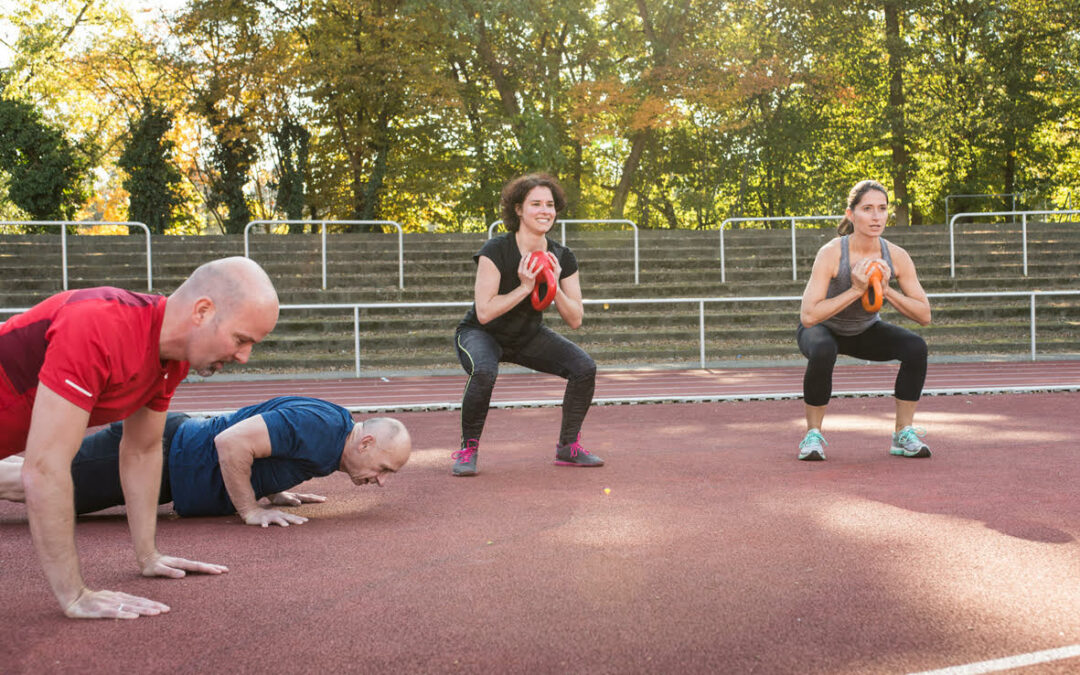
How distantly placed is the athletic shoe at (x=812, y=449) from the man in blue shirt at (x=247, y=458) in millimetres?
2658

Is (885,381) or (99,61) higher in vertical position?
(99,61)

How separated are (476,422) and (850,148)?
86.3 ft

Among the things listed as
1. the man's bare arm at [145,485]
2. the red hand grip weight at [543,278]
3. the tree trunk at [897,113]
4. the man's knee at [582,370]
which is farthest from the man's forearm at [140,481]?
the tree trunk at [897,113]

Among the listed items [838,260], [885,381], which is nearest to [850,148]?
[885,381]

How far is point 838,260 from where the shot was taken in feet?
19.5

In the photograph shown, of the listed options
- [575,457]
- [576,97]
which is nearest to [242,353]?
[575,457]

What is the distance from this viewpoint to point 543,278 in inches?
218

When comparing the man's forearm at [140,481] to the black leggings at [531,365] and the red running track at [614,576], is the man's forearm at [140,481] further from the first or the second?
the black leggings at [531,365]

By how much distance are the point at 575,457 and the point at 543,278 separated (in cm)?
111

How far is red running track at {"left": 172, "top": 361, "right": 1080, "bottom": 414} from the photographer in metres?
9.62

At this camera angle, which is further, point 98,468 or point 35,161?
point 35,161

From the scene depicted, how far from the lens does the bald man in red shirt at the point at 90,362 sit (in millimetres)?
2527

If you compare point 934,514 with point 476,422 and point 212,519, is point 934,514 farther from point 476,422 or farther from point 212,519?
point 212,519

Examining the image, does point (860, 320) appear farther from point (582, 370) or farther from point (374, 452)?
point (374, 452)
